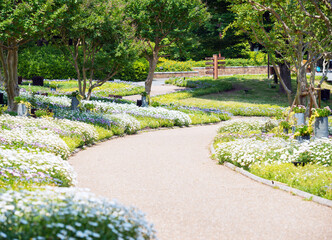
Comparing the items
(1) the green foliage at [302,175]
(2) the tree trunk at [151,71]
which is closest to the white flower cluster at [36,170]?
(1) the green foliage at [302,175]

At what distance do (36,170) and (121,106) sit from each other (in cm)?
1703

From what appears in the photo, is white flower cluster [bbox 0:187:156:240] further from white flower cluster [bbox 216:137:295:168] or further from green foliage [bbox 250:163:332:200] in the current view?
white flower cluster [bbox 216:137:295:168]

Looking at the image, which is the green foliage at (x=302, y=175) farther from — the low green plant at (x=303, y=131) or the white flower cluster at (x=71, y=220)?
the white flower cluster at (x=71, y=220)

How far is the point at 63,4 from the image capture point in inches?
770

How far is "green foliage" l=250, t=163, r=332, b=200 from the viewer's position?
9.36m

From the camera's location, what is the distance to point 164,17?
1200 inches

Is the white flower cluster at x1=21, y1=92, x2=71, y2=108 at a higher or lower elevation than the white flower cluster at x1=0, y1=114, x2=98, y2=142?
higher

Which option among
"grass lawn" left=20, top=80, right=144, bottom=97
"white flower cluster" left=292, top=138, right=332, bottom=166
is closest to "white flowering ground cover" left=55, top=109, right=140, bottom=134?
"white flower cluster" left=292, top=138, right=332, bottom=166

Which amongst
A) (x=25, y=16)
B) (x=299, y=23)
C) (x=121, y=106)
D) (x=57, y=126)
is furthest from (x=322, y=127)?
(x=121, y=106)

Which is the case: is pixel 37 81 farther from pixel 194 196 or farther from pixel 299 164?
pixel 194 196

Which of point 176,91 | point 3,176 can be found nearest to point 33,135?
point 3,176

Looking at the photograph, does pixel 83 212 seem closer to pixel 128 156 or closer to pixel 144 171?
pixel 144 171

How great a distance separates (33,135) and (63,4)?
7884mm

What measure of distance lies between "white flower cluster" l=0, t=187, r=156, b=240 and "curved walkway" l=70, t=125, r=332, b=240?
1.82 m
